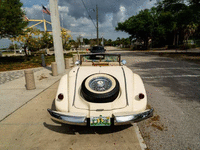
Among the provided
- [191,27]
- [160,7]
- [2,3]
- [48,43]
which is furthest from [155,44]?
[2,3]

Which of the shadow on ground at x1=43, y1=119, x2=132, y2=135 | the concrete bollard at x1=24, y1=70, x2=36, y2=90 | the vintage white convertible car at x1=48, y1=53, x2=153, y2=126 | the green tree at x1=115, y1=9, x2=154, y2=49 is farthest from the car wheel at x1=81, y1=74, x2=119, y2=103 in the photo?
the green tree at x1=115, y1=9, x2=154, y2=49

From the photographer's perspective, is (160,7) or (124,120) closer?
(124,120)

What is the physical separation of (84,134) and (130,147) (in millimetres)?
953

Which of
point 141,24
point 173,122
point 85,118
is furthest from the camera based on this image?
point 141,24

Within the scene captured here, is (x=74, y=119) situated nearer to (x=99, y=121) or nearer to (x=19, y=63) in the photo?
(x=99, y=121)

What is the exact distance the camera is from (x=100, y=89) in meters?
2.80

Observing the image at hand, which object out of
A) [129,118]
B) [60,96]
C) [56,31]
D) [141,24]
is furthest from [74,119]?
[141,24]

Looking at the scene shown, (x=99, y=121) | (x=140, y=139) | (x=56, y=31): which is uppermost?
(x=56, y=31)

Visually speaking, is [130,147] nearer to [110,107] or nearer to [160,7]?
[110,107]

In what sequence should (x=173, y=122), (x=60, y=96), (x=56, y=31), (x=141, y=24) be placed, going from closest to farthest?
(x=60, y=96) < (x=173, y=122) < (x=56, y=31) < (x=141, y=24)

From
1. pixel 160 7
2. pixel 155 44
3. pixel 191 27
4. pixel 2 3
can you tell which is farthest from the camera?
pixel 155 44

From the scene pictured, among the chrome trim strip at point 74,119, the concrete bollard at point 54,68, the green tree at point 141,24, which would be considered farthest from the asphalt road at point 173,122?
the green tree at point 141,24

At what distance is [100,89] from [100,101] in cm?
28

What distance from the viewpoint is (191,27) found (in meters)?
36.2
